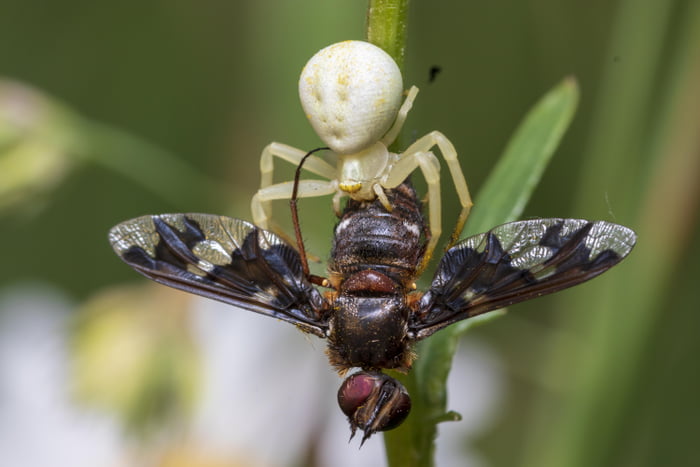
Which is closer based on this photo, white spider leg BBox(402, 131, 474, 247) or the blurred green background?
white spider leg BBox(402, 131, 474, 247)

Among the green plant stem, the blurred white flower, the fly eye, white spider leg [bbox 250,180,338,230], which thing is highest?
the green plant stem

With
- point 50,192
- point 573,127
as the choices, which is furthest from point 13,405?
point 573,127

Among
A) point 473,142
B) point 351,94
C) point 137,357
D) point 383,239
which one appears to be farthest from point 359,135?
point 473,142

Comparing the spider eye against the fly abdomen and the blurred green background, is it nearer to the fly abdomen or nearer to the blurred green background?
the fly abdomen

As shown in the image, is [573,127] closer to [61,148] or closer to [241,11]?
[241,11]

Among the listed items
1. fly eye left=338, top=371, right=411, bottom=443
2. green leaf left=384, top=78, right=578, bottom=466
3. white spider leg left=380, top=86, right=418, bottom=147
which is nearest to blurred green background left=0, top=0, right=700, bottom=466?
green leaf left=384, top=78, right=578, bottom=466

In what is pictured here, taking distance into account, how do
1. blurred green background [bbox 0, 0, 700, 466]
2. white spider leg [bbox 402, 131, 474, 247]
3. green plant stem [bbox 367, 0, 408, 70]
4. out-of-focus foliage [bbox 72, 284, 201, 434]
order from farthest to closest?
1. out-of-focus foliage [bbox 72, 284, 201, 434]
2. blurred green background [bbox 0, 0, 700, 466]
3. white spider leg [bbox 402, 131, 474, 247]
4. green plant stem [bbox 367, 0, 408, 70]

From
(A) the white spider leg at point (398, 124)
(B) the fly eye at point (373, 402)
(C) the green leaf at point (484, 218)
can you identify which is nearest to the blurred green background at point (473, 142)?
(C) the green leaf at point (484, 218)

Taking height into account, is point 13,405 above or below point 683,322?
below

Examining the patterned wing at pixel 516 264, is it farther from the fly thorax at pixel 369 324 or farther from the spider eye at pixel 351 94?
the spider eye at pixel 351 94
